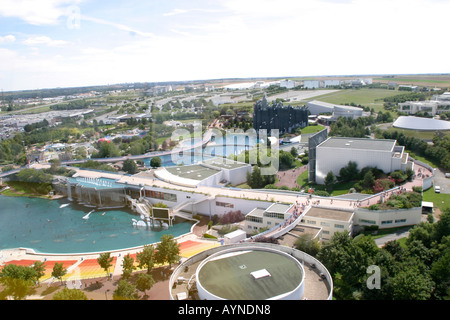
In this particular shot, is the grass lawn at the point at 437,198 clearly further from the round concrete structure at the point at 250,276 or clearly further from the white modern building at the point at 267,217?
the round concrete structure at the point at 250,276

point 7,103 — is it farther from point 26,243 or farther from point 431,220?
point 431,220

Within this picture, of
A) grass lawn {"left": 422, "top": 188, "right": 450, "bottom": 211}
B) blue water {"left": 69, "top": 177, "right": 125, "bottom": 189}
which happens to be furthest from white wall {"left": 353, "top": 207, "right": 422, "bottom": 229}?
blue water {"left": 69, "top": 177, "right": 125, "bottom": 189}

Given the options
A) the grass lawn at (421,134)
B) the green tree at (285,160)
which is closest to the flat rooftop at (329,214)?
the green tree at (285,160)

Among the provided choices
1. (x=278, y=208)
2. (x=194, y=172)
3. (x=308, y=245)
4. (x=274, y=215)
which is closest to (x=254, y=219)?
(x=274, y=215)

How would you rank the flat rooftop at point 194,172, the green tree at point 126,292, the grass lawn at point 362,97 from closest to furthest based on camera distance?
the green tree at point 126,292
the flat rooftop at point 194,172
the grass lawn at point 362,97

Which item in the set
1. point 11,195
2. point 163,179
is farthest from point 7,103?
point 163,179
